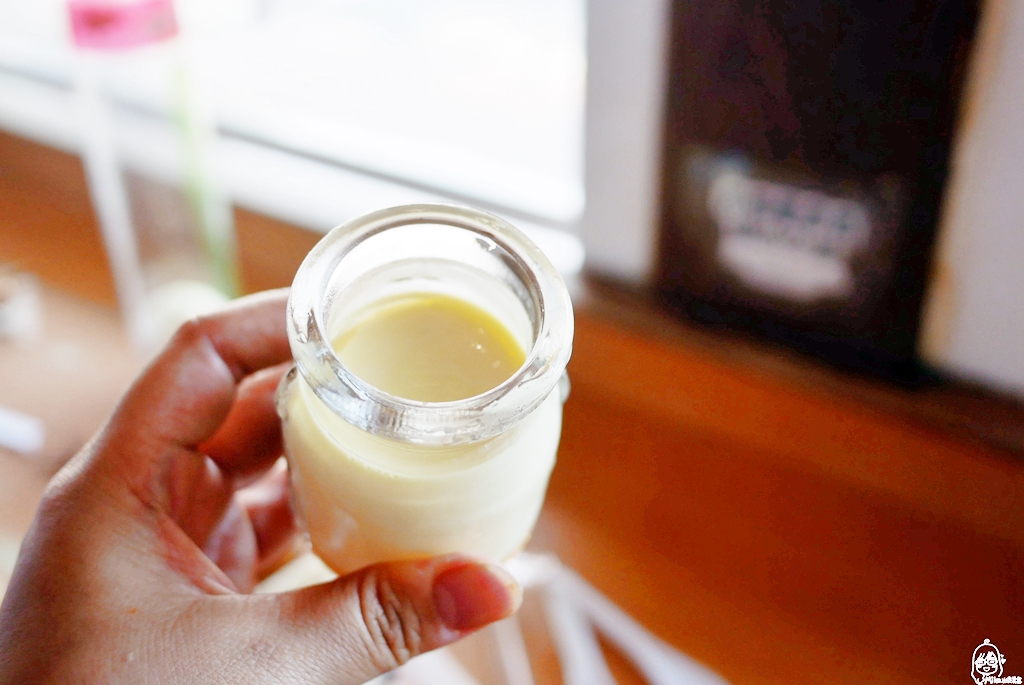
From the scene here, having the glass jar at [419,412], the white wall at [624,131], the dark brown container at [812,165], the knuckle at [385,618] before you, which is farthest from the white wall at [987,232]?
the knuckle at [385,618]

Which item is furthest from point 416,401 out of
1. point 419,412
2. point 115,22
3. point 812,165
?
point 115,22

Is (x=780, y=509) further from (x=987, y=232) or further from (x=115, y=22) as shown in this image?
(x=115, y=22)

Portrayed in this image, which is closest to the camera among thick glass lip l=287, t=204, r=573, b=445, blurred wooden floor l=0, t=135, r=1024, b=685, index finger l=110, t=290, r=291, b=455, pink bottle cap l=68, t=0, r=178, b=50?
thick glass lip l=287, t=204, r=573, b=445

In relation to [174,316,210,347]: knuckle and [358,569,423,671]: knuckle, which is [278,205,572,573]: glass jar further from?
[174,316,210,347]: knuckle

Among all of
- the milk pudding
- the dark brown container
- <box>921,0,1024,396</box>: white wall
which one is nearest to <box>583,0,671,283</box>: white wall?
the dark brown container

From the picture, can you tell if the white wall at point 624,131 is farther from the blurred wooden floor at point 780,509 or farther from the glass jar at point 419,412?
the glass jar at point 419,412

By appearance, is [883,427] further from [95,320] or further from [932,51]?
[95,320]

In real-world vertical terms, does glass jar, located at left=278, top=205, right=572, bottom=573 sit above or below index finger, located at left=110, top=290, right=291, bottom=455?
above
